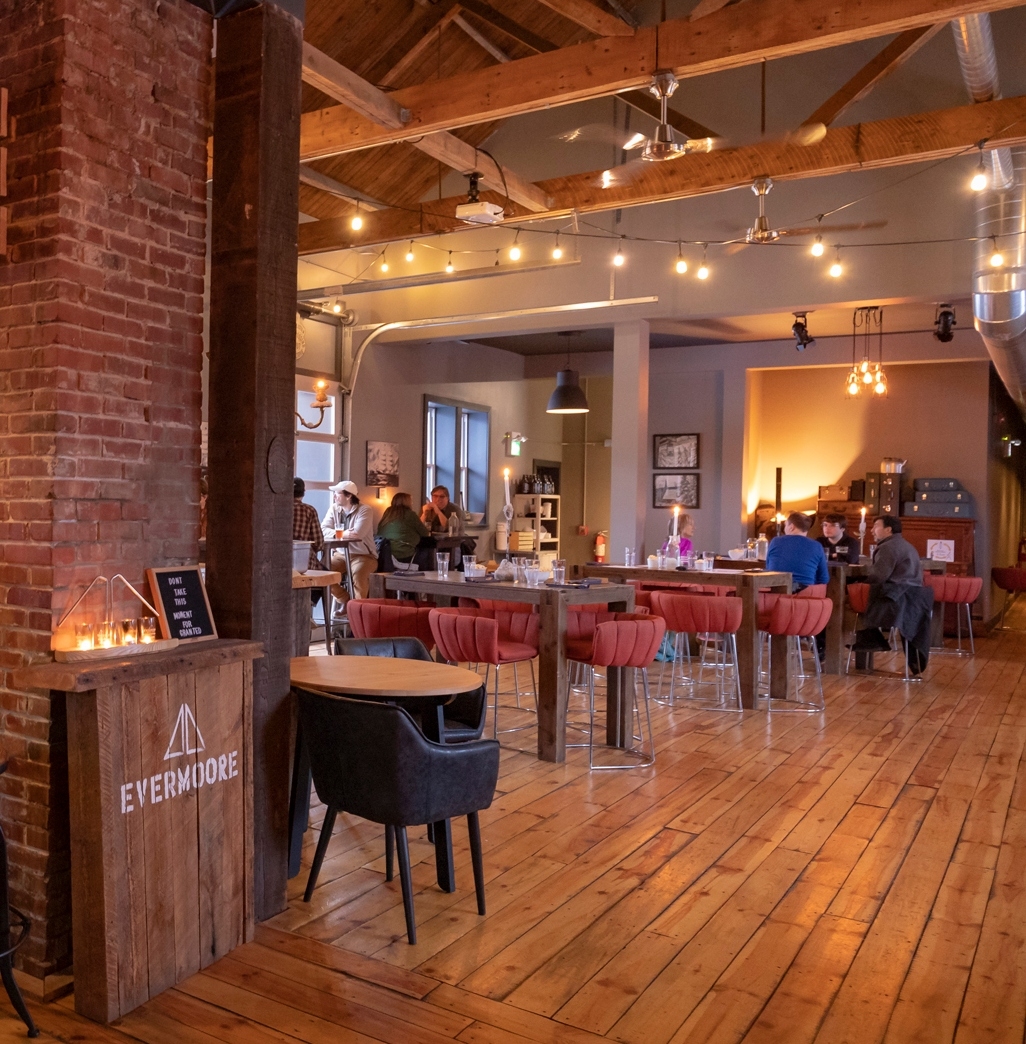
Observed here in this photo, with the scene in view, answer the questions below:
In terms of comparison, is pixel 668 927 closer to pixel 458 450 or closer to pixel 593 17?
pixel 593 17

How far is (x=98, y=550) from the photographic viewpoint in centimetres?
297

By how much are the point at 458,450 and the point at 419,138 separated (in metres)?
6.60

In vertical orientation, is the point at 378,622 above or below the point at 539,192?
below

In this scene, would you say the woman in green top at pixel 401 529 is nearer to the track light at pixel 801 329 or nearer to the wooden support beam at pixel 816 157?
the wooden support beam at pixel 816 157

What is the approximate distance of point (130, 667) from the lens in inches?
106

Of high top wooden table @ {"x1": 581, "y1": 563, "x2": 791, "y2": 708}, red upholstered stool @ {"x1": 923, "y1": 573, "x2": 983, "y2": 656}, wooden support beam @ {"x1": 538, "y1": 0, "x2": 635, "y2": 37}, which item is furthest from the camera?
red upholstered stool @ {"x1": 923, "y1": 573, "x2": 983, "y2": 656}

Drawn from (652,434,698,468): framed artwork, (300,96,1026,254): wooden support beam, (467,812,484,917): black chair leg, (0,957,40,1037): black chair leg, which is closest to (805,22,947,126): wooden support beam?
(300,96,1026,254): wooden support beam

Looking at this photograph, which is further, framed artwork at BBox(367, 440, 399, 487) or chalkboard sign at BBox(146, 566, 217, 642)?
framed artwork at BBox(367, 440, 399, 487)

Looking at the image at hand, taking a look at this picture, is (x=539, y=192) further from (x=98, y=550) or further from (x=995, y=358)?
(x=98, y=550)

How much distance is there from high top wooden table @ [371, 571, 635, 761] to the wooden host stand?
2.38m

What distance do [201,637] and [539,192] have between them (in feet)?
18.3

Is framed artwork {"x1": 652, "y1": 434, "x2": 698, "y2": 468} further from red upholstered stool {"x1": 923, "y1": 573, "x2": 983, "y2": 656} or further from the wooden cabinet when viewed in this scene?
red upholstered stool {"x1": 923, "y1": 573, "x2": 983, "y2": 656}

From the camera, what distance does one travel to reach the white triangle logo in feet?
9.34

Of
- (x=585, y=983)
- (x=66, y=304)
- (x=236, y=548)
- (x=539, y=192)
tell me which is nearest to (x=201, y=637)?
(x=236, y=548)
